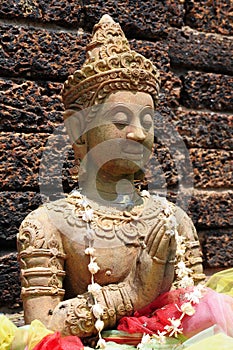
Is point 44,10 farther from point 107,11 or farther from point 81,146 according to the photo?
point 81,146

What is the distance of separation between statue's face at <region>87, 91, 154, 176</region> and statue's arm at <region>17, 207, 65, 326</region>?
249 mm

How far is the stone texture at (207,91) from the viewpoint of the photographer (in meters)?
2.80

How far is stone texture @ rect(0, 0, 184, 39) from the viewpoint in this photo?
2.52 m

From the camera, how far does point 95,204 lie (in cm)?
195

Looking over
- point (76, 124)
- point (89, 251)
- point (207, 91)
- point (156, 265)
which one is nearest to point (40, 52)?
point (76, 124)

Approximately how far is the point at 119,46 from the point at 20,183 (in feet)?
2.25

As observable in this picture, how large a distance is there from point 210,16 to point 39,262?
4.96 feet

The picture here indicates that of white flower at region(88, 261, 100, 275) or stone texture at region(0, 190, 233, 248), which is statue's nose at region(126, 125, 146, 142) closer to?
white flower at region(88, 261, 100, 275)

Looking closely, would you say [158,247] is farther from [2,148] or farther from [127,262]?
[2,148]

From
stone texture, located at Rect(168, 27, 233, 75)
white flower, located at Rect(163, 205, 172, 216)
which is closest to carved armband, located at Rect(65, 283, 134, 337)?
white flower, located at Rect(163, 205, 172, 216)

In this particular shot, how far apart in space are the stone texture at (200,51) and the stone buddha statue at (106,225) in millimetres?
785

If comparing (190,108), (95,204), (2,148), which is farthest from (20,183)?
(190,108)

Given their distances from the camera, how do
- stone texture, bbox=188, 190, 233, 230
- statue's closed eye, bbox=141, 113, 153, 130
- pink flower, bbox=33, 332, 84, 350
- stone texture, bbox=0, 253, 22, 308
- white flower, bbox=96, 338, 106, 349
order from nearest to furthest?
pink flower, bbox=33, 332, 84, 350
white flower, bbox=96, 338, 106, 349
statue's closed eye, bbox=141, 113, 153, 130
stone texture, bbox=0, 253, 22, 308
stone texture, bbox=188, 190, 233, 230

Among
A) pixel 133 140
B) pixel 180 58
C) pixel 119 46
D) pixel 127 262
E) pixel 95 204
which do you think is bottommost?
pixel 127 262
